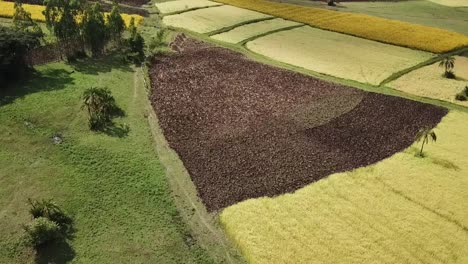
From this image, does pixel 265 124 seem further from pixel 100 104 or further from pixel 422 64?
pixel 422 64

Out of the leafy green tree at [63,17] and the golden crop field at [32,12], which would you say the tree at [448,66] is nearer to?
the golden crop field at [32,12]

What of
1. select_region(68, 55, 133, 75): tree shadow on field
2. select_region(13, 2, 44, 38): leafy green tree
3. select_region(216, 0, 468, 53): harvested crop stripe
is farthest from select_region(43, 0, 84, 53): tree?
select_region(216, 0, 468, 53): harvested crop stripe


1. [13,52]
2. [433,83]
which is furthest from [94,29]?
[433,83]

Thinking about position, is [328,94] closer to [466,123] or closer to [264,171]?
[466,123]

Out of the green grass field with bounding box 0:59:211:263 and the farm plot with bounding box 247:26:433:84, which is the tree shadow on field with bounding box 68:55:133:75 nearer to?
the green grass field with bounding box 0:59:211:263

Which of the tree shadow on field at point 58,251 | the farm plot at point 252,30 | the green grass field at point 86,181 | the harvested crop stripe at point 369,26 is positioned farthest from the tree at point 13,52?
the harvested crop stripe at point 369,26

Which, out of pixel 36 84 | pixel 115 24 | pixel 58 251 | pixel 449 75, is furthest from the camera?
pixel 115 24
